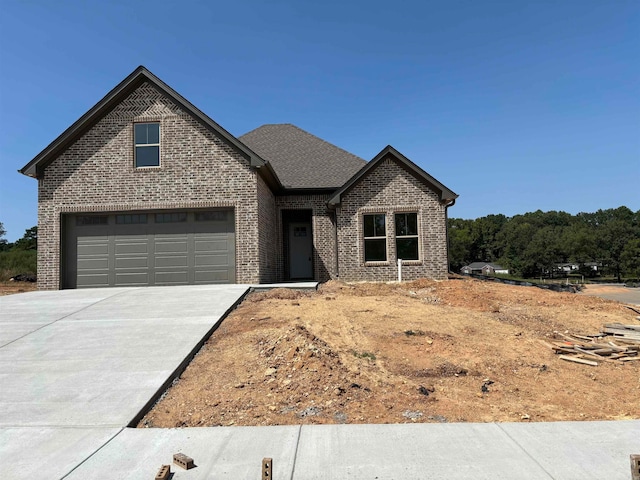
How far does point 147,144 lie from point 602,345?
14141 mm

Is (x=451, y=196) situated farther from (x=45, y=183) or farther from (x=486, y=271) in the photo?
(x=486, y=271)

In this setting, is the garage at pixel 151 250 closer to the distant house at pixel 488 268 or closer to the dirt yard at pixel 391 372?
the dirt yard at pixel 391 372

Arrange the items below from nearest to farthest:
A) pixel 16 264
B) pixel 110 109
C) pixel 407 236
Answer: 1. pixel 110 109
2. pixel 407 236
3. pixel 16 264

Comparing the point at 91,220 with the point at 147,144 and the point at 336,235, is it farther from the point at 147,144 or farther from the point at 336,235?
the point at 336,235

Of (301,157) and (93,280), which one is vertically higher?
(301,157)

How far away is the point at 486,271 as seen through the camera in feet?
362

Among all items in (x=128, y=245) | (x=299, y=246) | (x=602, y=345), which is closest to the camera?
(x=602, y=345)

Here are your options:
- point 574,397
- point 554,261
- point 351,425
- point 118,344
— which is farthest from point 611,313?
point 554,261

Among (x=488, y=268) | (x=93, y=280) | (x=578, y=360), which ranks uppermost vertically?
(x=93, y=280)

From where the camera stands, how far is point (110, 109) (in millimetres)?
14305

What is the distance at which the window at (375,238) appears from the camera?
16219 mm

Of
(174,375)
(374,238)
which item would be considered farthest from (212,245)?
(174,375)

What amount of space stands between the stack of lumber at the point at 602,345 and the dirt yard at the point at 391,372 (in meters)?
0.19

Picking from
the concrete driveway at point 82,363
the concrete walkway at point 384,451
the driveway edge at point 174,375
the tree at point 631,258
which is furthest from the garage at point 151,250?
the tree at point 631,258
